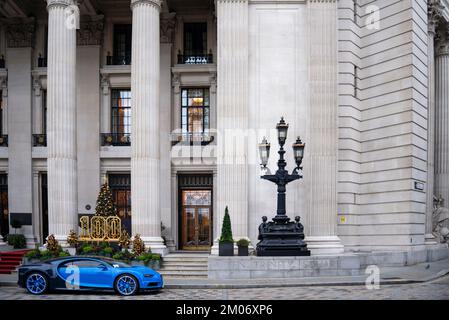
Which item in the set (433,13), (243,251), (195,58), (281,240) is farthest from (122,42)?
(433,13)

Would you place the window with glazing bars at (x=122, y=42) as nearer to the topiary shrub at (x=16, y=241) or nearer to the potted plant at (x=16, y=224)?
the potted plant at (x=16, y=224)

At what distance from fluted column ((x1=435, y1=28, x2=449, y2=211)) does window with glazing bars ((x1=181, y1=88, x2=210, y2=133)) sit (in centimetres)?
1550

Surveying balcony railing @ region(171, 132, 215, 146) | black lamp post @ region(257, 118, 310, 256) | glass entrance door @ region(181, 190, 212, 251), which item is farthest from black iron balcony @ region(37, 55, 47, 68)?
black lamp post @ region(257, 118, 310, 256)

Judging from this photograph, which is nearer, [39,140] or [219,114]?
[219,114]

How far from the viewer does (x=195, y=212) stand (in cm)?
→ 3531

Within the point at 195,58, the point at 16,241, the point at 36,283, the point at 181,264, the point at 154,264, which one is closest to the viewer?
the point at 36,283

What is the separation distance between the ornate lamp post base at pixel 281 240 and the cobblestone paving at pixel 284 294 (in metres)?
3.04

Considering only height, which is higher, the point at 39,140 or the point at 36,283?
the point at 39,140

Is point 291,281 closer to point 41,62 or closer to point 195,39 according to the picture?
point 195,39

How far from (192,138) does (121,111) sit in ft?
14.7

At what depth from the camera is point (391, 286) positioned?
76.2 feet

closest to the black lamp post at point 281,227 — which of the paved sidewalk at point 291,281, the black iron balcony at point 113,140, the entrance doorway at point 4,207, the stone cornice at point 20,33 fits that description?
the paved sidewalk at point 291,281

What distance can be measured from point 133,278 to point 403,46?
18662mm

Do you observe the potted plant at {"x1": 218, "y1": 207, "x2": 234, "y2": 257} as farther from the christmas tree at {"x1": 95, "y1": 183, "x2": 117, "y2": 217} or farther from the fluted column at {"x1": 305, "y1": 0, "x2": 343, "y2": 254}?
the christmas tree at {"x1": 95, "y1": 183, "x2": 117, "y2": 217}
